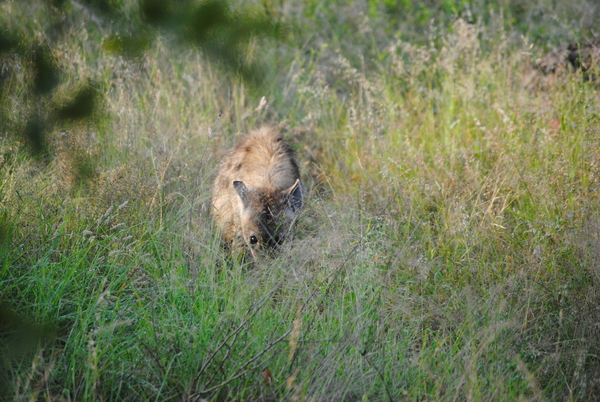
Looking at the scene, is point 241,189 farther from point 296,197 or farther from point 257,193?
point 296,197

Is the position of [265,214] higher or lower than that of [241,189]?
lower

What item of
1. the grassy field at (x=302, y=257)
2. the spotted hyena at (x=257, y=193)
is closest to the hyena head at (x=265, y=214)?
the spotted hyena at (x=257, y=193)

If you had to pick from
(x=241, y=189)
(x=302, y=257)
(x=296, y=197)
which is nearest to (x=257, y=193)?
(x=241, y=189)

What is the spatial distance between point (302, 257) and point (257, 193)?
3.95 feet

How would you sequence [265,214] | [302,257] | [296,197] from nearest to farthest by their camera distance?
[302,257] → [265,214] → [296,197]

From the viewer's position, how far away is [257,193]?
199 inches

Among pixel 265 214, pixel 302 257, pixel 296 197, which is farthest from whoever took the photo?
pixel 296 197

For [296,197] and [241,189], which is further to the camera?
[296,197]

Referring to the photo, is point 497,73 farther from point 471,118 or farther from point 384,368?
point 384,368

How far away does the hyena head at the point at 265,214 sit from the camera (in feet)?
15.7

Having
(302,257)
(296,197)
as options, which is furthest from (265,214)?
(302,257)

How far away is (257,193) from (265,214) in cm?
23

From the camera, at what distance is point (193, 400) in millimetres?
2549

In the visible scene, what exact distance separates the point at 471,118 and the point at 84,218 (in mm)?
4822
